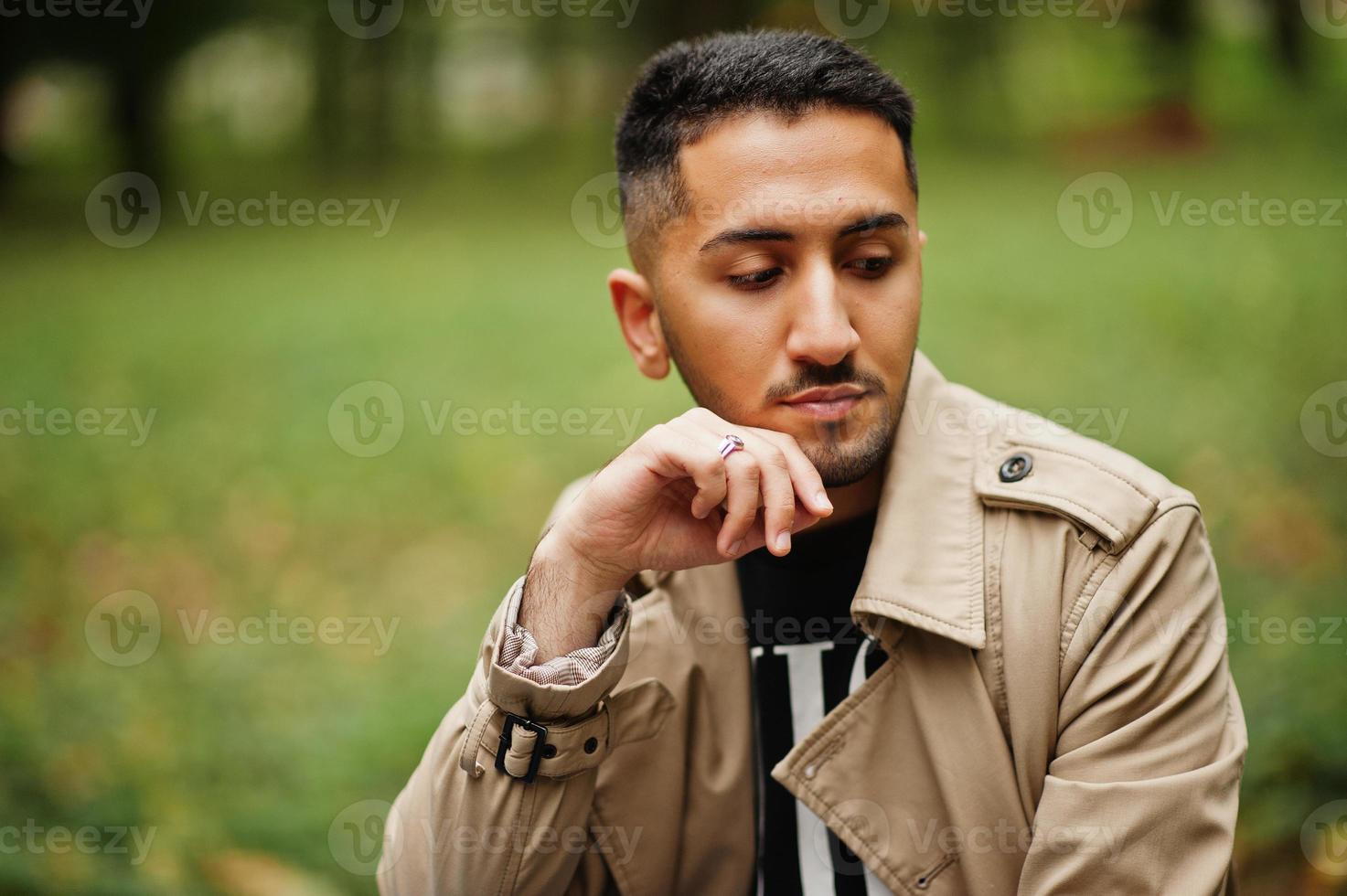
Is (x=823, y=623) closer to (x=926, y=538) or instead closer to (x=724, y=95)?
(x=926, y=538)

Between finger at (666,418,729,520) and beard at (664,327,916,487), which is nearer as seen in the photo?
finger at (666,418,729,520)

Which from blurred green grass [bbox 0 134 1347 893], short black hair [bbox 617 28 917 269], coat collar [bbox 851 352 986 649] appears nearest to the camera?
coat collar [bbox 851 352 986 649]

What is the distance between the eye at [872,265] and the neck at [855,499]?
1.49ft

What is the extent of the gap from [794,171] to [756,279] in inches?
9.5

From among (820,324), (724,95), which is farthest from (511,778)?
(724,95)

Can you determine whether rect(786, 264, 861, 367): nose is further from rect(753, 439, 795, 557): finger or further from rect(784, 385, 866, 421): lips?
rect(753, 439, 795, 557): finger

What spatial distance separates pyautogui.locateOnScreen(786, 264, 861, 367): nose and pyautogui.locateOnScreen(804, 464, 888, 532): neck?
41cm

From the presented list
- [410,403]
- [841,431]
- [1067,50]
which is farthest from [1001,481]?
[1067,50]

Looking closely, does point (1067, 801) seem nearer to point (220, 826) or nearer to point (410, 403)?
point (220, 826)

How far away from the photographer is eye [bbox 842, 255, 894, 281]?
2.38 m

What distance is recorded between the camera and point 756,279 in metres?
2.37

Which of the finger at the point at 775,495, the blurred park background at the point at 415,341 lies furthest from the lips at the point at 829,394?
the blurred park background at the point at 415,341

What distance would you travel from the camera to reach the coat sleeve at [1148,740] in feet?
6.48

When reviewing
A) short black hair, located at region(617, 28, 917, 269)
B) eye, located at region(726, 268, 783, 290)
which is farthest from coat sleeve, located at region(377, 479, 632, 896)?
short black hair, located at region(617, 28, 917, 269)
